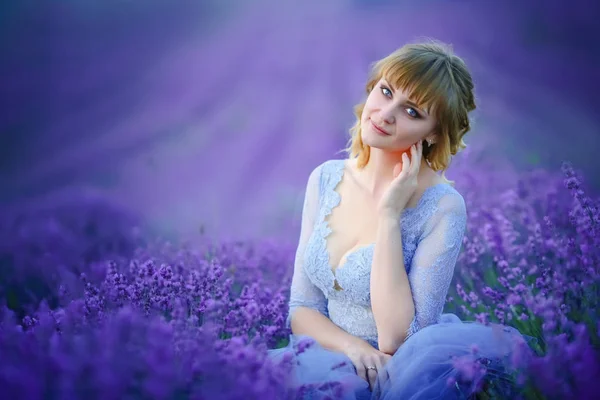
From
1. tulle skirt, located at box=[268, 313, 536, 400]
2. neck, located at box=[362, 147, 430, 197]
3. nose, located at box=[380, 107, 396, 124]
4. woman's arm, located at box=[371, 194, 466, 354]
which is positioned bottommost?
tulle skirt, located at box=[268, 313, 536, 400]

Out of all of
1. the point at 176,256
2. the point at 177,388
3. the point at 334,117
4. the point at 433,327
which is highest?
the point at 334,117

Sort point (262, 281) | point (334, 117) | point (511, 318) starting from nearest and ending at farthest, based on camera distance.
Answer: point (511, 318) → point (262, 281) → point (334, 117)

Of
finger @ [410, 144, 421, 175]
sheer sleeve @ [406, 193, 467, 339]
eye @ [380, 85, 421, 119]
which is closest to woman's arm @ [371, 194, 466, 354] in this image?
sheer sleeve @ [406, 193, 467, 339]

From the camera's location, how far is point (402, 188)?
204 centimetres

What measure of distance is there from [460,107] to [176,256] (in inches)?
63.3

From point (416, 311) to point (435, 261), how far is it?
0.53ft

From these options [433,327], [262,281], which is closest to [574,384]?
[433,327]

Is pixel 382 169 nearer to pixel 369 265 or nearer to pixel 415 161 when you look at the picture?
pixel 415 161

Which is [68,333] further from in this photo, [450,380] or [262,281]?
[262,281]

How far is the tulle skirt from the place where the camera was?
1798 millimetres

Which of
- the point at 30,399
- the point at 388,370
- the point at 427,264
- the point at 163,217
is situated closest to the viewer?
the point at 30,399

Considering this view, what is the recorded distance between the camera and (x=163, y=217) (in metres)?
4.07

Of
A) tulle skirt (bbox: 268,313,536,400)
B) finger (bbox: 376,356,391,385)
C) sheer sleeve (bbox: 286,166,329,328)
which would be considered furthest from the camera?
sheer sleeve (bbox: 286,166,329,328)

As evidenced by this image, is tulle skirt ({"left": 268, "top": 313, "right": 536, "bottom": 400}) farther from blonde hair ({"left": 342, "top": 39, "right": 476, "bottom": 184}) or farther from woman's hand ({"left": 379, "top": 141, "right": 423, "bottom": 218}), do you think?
blonde hair ({"left": 342, "top": 39, "right": 476, "bottom": 184})
